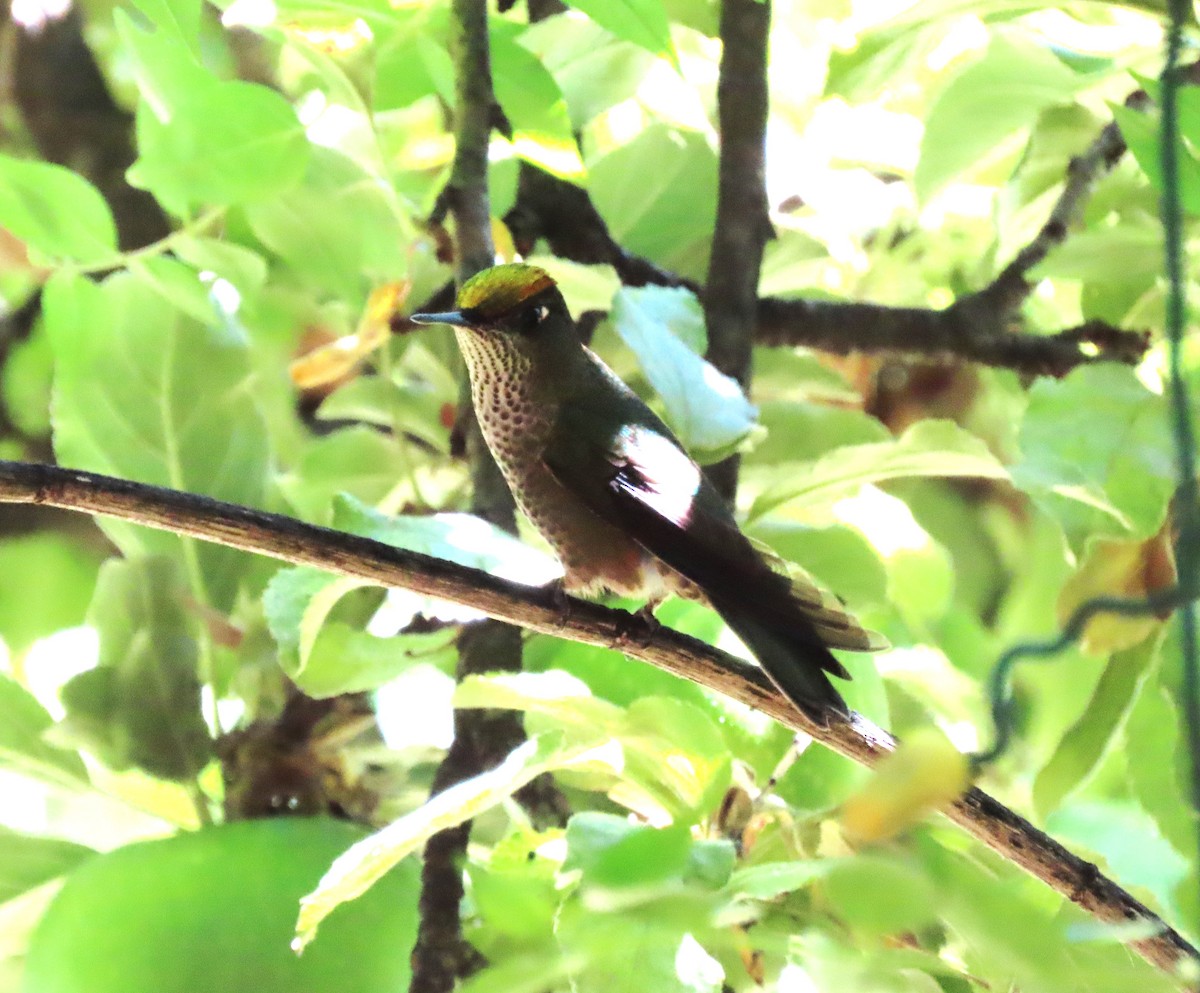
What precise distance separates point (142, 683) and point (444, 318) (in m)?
0.27

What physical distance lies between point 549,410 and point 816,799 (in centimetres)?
30

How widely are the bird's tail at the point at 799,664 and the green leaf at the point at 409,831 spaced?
Result: 0.10 metres

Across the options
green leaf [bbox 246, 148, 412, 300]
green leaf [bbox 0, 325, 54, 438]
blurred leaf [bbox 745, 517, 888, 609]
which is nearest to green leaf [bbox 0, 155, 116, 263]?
green leaf [bbox 246, 148, 412, 300]

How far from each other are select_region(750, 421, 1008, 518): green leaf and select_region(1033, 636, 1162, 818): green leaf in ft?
0.38

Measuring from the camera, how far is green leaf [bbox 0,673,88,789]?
0.67 meters

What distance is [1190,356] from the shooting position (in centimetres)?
61

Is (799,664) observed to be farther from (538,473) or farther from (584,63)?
(584,63)

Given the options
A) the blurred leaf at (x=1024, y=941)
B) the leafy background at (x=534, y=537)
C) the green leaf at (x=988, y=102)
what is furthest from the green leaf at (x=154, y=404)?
the blurred leaf at (x=1024, y=941)

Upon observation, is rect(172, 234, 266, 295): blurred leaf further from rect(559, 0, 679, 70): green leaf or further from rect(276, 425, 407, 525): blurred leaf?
rect(559, 0, 679, 70): green leaf

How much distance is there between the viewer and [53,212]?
0.72 metres

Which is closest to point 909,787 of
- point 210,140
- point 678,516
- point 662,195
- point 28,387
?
point 678,516

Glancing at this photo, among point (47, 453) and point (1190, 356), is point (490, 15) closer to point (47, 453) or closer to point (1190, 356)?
point (1190, 356)

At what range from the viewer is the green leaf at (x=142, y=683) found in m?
0.68

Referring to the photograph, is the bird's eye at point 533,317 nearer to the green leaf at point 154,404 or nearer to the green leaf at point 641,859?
the green leaf at point 154,404
